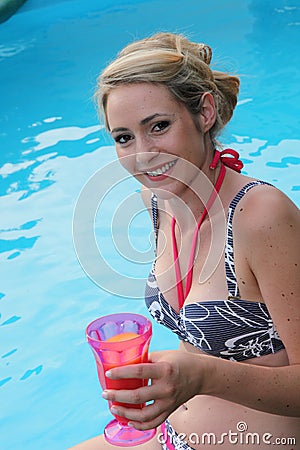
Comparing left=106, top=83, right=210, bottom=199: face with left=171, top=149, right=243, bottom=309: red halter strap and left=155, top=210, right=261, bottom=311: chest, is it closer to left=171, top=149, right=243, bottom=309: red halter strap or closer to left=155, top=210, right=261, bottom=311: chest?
left=171, top=149, right=243, bottom=309: red halter strap

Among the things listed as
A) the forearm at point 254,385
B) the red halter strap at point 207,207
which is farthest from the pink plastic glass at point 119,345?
the red halter strap at point 207,207

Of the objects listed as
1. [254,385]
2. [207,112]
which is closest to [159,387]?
[254,385]

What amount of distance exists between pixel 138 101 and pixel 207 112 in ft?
0.77

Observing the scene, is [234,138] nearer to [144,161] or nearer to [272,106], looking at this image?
[272,106]

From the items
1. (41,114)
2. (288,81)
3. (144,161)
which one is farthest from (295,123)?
(144,161)

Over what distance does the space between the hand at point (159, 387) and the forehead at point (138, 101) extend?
26.8 inches

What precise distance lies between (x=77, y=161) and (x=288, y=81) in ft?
7.59

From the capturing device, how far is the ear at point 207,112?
213 cm

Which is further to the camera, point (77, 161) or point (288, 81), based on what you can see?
point (288, 81)

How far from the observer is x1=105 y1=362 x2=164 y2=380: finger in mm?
1562

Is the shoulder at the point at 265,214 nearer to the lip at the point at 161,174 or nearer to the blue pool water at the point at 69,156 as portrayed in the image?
the lip at the point at 161,174

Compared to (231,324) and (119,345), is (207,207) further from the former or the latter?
(119,345)

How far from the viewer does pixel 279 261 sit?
1.82m

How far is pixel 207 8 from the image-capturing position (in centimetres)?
947
